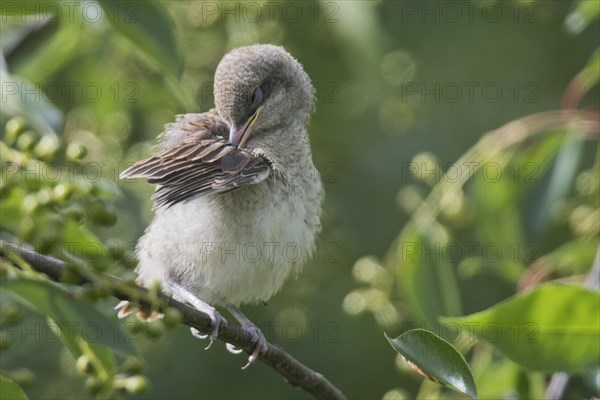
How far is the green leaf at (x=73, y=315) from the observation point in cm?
207

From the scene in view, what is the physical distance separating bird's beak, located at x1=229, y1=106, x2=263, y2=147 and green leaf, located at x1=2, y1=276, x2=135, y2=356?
1417 millimetres

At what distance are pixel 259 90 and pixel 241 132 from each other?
326 mm

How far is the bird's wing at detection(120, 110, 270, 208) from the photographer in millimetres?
3094

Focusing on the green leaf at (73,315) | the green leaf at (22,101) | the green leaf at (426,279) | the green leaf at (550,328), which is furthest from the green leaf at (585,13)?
the green leaf at (73,315)

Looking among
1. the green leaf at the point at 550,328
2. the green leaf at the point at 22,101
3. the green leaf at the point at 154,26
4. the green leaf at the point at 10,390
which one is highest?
the green leaf at the point at 154,26

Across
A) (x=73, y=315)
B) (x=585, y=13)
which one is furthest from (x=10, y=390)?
(x=585, y=13)

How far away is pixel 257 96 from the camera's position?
3.79m

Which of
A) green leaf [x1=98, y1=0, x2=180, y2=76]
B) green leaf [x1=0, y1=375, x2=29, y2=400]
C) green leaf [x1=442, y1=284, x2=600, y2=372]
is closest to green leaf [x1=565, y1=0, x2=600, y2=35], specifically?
green leaf [x1=442, y1=284, x2=600, y2=372]

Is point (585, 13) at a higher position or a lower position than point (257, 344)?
higher

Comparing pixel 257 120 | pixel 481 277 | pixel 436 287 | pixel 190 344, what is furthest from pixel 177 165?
pixel 481 277

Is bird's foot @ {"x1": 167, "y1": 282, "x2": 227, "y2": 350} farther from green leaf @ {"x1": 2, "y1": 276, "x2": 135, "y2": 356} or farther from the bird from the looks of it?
green leaf @ {"x1": 2, "y1": 276, "x2": 135, "y2": 356}

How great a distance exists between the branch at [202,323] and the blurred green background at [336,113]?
1.36 ft

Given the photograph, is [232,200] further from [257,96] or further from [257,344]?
[257,96]

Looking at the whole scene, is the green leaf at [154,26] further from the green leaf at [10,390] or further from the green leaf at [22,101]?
the green leaf at [10,390]
